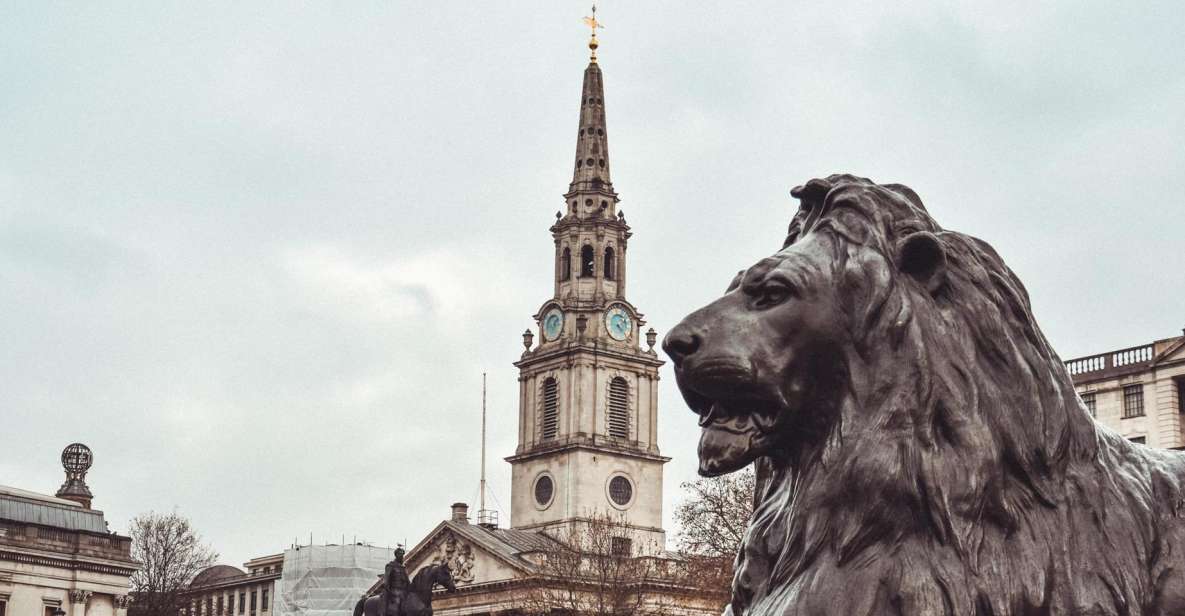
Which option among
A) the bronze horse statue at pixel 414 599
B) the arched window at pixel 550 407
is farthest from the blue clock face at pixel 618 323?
the bronze horse statue at pixel 414 599

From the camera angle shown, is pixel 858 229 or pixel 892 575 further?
pixel 858 229

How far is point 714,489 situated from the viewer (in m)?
43.4

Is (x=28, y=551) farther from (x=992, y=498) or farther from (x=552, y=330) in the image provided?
(x=992, y=498)

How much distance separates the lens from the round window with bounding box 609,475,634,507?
87125mm

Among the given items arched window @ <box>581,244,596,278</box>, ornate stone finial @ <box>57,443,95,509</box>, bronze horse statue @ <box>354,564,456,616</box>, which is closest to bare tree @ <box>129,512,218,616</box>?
ornate stone finial @ <box>57,443,95,509</box>

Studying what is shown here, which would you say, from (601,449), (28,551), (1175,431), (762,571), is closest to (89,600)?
(28,551)

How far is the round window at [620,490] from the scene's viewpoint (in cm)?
8712

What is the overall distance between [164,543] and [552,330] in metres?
26.0

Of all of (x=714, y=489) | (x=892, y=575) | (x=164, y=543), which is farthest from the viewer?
(x=164, y=543)

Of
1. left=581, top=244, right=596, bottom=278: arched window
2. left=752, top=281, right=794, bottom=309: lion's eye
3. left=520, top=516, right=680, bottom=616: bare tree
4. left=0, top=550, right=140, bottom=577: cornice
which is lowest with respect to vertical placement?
left=752, top=281, right=794, bottom=309: lion's eye

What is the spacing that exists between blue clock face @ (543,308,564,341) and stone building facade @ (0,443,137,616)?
1155 inches

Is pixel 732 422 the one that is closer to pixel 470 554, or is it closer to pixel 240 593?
pixel 470 554

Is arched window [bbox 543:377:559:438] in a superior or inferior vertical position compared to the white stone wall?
superior

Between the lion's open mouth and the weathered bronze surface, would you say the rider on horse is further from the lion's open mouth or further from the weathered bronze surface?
the lion's open mouth
